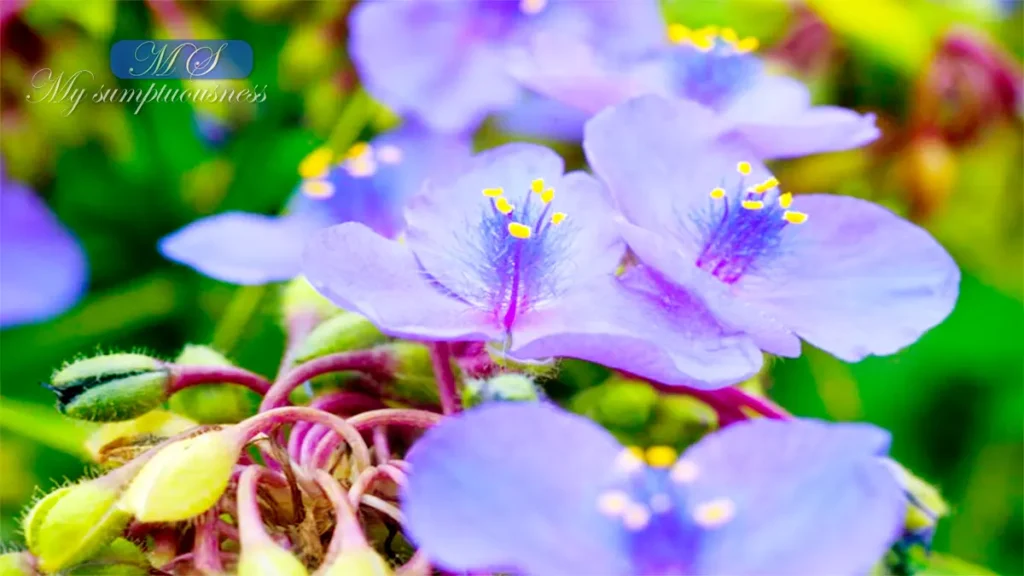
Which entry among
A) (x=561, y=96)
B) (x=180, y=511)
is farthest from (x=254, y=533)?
(x=561, y=96)

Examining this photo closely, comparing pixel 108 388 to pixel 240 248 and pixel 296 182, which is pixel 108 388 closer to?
pixel 240 248

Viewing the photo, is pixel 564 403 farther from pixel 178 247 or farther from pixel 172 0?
pixel 172 0

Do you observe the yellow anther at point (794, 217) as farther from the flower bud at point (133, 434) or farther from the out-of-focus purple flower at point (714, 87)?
the flower bud at point (133, 434)

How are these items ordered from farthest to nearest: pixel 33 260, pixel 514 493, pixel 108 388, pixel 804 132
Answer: pixel 33 260
pixel 804 132
pixel 108 388
pixel 514 493

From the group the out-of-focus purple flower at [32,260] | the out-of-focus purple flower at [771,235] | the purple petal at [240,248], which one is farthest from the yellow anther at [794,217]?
the out-of-focus purple flower at [32,260]

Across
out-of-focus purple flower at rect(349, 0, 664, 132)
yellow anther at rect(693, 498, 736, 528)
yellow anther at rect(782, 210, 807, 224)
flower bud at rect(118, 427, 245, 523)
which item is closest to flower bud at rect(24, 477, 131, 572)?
flower bud at rect(118, 427, 245, 523)

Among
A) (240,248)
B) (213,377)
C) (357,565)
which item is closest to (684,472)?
(357,565)
